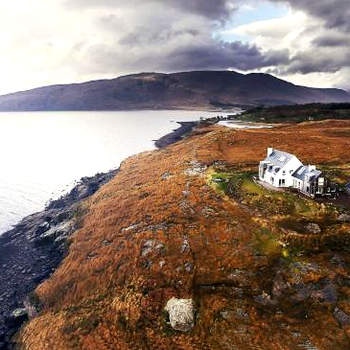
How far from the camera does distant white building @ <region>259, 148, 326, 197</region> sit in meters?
42.4

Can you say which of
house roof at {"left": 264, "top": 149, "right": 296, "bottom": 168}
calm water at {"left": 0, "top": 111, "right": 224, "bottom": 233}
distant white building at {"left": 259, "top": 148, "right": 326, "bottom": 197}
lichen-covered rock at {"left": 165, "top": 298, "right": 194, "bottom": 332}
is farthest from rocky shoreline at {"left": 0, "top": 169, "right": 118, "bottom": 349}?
house roof at {"left": 264, "top": 149, "right": 296, "bottom": 168}

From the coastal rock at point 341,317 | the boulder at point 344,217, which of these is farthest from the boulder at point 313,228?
the coastal rock at point 341,317

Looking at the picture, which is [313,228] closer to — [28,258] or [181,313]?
Result: [181,313]

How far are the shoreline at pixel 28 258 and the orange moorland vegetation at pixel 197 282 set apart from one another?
203cm

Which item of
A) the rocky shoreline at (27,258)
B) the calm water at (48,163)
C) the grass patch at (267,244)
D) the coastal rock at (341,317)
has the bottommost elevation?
the calm water at (48,163)

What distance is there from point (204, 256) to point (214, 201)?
1055 cm

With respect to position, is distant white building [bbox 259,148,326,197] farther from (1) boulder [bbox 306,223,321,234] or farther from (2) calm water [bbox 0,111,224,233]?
(2) calm water [bbox 0,111,224,233]

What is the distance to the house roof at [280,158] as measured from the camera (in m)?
46.8

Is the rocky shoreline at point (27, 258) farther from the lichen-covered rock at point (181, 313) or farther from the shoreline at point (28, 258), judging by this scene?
the lichen-covered rock at point (181, 313)

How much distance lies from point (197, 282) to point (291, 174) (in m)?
21.0

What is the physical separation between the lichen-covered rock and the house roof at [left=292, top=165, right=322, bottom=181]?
2138 cm

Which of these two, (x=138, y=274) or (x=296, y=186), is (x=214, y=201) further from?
(x=138, y=274)

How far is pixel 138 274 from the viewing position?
34.6 meters

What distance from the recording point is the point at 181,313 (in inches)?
1128
